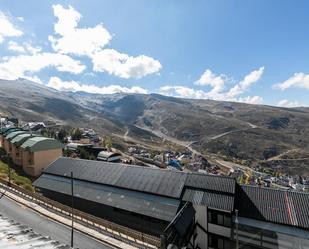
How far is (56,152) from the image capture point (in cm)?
6975

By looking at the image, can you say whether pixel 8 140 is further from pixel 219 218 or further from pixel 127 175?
pixel 219 218

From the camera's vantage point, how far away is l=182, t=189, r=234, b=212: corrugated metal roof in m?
32.5

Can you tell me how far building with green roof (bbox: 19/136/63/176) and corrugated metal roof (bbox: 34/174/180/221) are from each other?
17337 mm

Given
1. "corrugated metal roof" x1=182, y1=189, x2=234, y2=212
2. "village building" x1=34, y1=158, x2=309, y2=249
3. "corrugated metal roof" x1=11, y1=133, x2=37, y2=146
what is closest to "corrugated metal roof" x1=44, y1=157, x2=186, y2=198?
"village building" x1=34, y1=158, x2=309, y2=249

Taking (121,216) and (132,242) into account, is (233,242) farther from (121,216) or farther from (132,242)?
(121,216)

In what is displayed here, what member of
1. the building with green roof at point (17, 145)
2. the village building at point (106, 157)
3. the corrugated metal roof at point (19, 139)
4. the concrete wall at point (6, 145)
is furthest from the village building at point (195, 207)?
the village building at point (106, 157)

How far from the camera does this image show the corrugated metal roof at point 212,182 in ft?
113

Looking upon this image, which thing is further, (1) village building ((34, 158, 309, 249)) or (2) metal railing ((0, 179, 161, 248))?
(2) metal railing ((0, 179, 161, 248))

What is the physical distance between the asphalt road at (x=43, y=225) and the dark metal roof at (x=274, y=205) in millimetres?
17247

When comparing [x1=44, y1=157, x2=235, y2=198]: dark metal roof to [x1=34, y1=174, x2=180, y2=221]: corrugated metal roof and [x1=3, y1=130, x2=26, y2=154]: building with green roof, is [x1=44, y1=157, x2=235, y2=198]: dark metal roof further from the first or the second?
[x1=3, y1=130, x2=26, y2=154]: building with green roof

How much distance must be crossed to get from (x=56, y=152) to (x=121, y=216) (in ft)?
127

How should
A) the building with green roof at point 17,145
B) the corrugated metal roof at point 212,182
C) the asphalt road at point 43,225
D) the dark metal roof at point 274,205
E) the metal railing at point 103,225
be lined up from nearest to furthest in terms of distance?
1. the dark metal roof at point 274,205
2. the asphalt road at point 43,225
3. the metal railing at point 103,225
4. the corrugated metal roof at point 212,182
5. the building with green roof at point 17,145

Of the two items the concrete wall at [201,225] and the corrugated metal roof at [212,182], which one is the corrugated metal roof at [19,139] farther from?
the concrete wall at [201,225]

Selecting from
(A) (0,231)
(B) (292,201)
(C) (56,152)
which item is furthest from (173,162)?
(A) (0,231)
